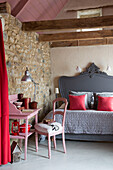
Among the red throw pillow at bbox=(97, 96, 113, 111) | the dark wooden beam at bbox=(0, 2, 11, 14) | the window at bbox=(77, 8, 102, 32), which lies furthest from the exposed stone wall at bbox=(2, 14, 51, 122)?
the red throw pillow at bbox=(97, 96, 113, 111)

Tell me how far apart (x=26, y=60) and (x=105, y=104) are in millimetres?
2337

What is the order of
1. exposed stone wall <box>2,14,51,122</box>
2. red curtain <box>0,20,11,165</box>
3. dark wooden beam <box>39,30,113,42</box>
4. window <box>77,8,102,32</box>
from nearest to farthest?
red curtain <box>0,20,11,165</box> < exposed stone wall <box>2,14,51,122</box> < dark wooden beam <box>39,30,113,42</box> < window <box>77,8,102,32</box>

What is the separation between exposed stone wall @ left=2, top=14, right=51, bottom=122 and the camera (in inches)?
145

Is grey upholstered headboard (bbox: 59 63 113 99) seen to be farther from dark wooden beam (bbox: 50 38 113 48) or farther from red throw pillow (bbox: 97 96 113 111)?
red throw pillow (bbox: 97 96 113 111)

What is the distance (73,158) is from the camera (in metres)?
3.43

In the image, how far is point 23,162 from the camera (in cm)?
326

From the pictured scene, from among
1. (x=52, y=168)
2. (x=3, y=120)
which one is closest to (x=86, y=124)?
(x=52, y=168)

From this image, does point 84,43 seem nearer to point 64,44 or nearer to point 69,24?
point 64,44

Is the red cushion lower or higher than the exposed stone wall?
lower

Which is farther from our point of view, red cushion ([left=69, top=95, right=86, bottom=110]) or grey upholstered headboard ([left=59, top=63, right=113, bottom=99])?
grey upholstered headboard ([left=59, top=63, right=113, bottom=99])

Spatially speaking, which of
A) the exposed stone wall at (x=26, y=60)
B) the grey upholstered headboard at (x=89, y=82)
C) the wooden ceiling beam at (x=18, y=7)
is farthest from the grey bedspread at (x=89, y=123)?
the wooden ceiling beam at (x=18, y=7)

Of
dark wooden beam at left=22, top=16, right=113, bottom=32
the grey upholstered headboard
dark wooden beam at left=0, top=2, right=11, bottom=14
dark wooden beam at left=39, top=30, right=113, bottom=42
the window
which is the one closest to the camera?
dark wooden beam at left=0, top=2, right=11, bottom=14

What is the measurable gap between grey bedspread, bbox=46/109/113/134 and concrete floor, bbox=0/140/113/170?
0.96 ft

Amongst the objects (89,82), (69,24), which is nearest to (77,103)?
(89,82)
